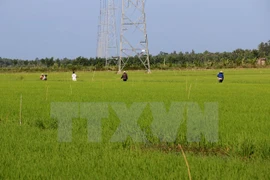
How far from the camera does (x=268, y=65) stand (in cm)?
5806

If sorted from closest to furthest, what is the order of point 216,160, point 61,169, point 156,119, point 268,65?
point 61,169, point 216,160, point 156,119, point 268,65

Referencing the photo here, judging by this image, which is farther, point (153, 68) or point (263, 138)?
point (153, 68)

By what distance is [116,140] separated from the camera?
20.8 feet

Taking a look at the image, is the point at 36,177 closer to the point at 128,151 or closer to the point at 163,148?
the point at 128,151

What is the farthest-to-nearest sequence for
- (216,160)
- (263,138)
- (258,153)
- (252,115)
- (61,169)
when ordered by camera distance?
(252,115) < (263,138) < (258,153) < (216,160) < (61,169)

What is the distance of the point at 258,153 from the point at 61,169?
257 centimetres

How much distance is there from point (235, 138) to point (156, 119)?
7.61 ft

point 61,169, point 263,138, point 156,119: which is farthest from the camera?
point 156,119

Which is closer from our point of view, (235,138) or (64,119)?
(235,138)

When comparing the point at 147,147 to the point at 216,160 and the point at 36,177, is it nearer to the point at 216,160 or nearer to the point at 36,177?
the point at 216,160

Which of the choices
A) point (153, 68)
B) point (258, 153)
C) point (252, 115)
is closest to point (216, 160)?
point (258, 153)

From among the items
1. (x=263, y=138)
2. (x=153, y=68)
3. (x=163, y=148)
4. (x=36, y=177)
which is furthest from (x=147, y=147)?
(x=153, y=68)

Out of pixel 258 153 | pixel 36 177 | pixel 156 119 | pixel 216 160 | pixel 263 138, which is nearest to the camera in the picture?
pixel 36 177

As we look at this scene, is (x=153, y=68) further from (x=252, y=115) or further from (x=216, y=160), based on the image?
(x=216, y=160)
